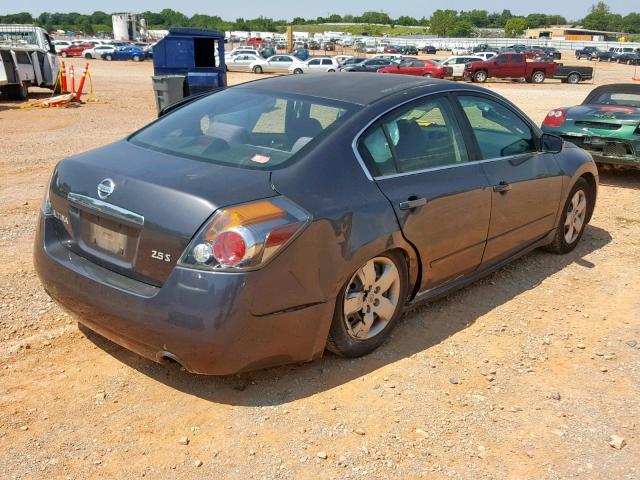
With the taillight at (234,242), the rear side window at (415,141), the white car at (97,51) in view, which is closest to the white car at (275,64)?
the white car at (97,51)

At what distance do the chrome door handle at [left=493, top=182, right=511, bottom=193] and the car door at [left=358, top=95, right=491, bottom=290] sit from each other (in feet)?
0.29

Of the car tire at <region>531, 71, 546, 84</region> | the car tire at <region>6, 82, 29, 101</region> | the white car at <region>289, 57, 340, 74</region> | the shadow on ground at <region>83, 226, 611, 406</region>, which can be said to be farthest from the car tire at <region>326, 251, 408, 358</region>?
the white car at <region>289, 57, 340, 74</region>

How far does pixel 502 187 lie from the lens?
4.39m

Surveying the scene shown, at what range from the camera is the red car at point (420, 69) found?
115ft

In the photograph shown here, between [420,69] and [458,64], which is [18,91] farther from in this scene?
[458,64]

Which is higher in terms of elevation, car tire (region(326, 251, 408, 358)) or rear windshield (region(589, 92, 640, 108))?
rear windshield (region(589, 92, 640, 108))

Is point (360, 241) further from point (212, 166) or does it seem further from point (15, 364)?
point (15, 364)

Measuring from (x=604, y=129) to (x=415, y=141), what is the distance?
17.7 ft

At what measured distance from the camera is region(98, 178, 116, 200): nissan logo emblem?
3184mm

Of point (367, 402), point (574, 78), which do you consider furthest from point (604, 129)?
point (574, 78)

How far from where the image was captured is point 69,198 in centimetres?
338

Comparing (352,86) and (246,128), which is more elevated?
(352,86)

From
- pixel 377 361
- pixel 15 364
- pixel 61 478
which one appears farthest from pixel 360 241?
pixel 15 364

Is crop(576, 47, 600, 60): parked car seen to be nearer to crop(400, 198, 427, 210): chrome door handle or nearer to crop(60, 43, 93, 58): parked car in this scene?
crop(60, 43, 93, 58): parked car
